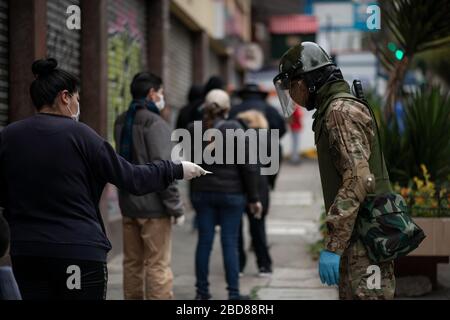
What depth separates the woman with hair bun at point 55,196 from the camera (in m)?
4.03

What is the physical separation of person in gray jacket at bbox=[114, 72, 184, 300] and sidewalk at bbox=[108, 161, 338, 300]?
878 millimetres

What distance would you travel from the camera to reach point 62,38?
29.0 ft

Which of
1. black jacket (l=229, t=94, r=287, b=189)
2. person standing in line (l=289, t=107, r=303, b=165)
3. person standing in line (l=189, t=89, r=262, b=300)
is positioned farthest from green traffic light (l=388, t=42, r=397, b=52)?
person standing in line (l=289, t=107, r=303, b=165)

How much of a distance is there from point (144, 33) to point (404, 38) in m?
4.90

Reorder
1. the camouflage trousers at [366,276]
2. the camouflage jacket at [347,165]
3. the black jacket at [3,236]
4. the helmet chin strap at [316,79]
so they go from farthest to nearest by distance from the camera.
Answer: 1. the helmet chin strap at [316,79]
2. the camouflage trousers at [366,276]
3. the camouflage jacket at [347,165]
4. the black jacket at [3,236]

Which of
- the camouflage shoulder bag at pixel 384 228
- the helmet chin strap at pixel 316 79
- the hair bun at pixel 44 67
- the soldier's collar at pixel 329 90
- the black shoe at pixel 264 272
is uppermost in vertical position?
→ the hair bun at pixel 44 67

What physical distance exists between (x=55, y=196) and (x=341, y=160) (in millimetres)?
1321

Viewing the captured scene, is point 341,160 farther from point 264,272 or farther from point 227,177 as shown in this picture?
point 264,272

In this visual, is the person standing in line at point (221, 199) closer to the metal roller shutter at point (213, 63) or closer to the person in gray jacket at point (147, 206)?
the person in gray jacket at point (147, 206)

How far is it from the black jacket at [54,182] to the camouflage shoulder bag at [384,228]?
3.77ft

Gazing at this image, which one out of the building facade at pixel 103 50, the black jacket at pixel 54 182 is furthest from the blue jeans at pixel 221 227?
the black jacket at pixel 54 182

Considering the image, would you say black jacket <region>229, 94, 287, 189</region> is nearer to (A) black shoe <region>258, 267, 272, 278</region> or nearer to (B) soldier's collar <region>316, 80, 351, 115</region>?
(A) black shoe <region>258, 267, 272, 278</region>

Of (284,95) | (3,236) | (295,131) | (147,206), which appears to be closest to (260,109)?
(147,206)

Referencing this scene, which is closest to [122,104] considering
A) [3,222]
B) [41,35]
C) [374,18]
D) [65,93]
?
[41,35]
